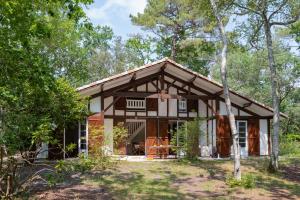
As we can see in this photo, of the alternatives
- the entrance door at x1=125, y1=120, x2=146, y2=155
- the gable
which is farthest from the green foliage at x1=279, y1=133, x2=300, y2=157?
the entrance door at x1=125, y1=120, x2=146, y2=155

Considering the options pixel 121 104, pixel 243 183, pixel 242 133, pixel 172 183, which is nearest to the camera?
pixel 243 183

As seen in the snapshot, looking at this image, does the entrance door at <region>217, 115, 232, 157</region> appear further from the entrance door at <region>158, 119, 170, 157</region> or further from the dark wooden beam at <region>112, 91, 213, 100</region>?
the entrance door at <region>158, 119, 170, 157</region>

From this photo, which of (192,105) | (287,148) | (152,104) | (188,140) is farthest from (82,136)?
(287,148)

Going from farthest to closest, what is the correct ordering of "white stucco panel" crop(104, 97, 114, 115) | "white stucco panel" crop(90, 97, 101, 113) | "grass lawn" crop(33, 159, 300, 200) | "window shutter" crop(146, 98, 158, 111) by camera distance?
1. "window shutter" crop(146, 98, 158, 111)
2. "white stucco panel" crop(104, 97, 114, 115)
3. "white stucco panel" crop(90, 97, 101, 113)
4. "grass lawn" crop(33, 159, 300, 200)

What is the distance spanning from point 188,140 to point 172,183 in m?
4.96

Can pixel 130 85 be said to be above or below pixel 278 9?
below

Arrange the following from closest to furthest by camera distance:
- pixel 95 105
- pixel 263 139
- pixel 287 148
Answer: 1. pixel 95 105
2. pixel 263 139
3. pixel 287 148

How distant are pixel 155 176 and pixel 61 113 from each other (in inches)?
163

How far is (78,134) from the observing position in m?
20.2

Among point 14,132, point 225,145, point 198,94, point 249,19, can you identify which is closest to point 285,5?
point 249,19

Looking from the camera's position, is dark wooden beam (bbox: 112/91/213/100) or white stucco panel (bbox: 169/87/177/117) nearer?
dark wooden beam (bbox: 112/91/213/100)

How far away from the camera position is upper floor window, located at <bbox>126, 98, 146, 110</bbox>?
21156 mm

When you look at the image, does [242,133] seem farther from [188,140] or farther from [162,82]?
[162,82]

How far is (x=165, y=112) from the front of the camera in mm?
21672
